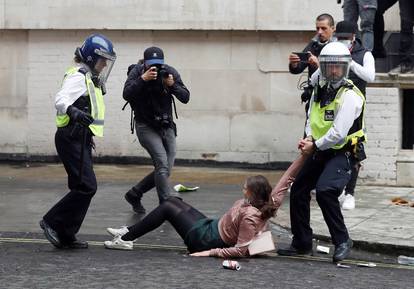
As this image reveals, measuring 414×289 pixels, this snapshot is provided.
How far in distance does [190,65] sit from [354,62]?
486cm

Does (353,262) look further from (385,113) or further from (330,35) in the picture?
(385,113)

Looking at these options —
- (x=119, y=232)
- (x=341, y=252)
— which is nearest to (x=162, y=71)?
(x=119, y=232)

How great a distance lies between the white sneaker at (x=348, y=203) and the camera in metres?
10.9

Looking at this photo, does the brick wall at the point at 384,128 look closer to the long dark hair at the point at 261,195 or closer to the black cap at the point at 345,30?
the black cap at the point at 345,30

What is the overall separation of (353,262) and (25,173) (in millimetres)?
6535

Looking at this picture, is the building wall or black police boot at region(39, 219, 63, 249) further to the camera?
the building wall

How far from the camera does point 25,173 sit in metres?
13.9

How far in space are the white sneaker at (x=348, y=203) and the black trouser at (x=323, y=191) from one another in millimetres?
2149

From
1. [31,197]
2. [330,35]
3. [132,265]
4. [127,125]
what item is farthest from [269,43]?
[132,265]

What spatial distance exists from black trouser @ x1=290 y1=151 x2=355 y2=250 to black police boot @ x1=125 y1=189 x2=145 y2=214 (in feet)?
7.97

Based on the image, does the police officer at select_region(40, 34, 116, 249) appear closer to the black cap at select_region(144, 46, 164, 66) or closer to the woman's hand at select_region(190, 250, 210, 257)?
the woman's hand at select_region(190, 250, 210, 257)

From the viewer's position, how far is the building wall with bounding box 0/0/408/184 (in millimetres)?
14648

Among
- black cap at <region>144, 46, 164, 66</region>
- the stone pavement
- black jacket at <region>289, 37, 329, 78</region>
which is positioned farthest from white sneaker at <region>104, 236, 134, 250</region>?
black jacket at <region>289, 37, 329, 78</region>

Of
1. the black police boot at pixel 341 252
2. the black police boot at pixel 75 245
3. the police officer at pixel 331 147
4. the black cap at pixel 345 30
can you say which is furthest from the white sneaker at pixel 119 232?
the black cap at pixel 345 30
